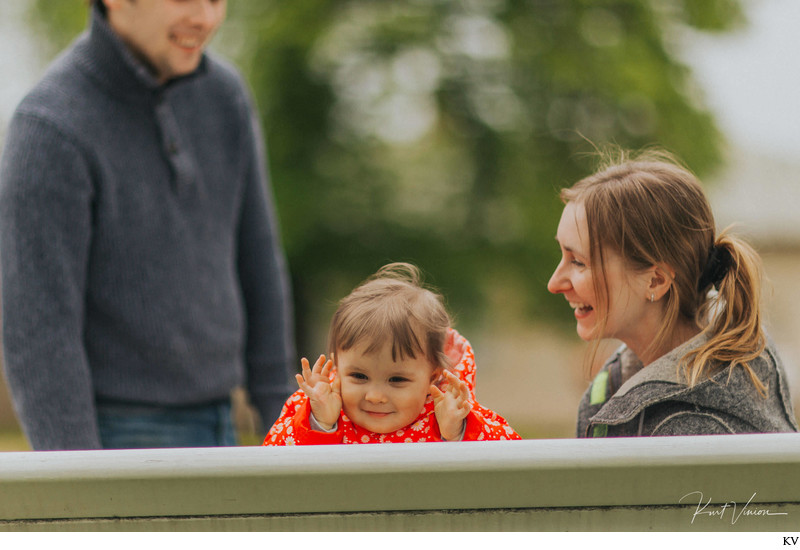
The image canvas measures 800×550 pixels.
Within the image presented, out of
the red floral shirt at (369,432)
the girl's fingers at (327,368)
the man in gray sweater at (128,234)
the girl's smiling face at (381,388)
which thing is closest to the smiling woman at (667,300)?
the red floral shirt at (369,432)

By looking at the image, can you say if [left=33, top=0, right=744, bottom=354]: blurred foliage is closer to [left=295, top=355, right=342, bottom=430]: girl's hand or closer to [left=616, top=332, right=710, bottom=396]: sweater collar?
[left=616, top=332, right=710, bottom=396]: sweater collar

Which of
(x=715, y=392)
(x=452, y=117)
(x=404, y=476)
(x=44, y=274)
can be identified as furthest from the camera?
(x=452, y=117)

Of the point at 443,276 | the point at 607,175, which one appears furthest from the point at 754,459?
the point at 443,276

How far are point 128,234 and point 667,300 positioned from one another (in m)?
1.24

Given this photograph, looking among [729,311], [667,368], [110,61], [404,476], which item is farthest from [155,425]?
[729,311]

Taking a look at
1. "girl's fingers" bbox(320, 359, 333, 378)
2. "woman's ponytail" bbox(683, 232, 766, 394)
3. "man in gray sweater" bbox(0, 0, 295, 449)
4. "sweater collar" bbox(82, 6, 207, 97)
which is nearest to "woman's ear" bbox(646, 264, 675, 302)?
"woman's ponytail" bbox(683, 232, 766, 394)

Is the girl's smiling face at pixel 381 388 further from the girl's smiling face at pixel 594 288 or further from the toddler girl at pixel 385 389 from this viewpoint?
the girl's smiling face at pixel 594 288

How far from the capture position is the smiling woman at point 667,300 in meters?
1.53

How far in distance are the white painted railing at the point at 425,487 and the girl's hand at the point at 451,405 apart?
291 millimetres

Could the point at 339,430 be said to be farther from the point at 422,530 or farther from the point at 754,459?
the point at 754,459

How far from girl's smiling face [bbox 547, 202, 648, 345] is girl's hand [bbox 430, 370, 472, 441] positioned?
0.27 metres

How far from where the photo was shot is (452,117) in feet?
32.9

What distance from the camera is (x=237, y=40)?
31.7 ft

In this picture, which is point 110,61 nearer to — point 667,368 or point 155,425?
point 155,425
